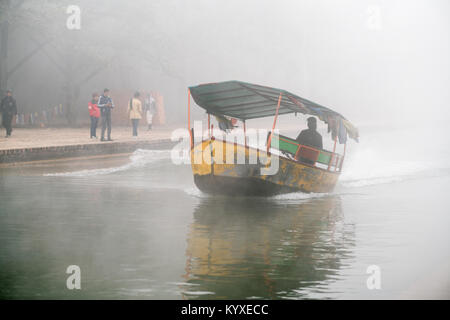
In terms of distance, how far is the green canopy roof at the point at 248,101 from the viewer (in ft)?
57.7

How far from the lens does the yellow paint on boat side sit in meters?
16.7

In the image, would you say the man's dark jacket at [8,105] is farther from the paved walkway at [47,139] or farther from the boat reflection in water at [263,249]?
the boat reflection in water at [263,249]

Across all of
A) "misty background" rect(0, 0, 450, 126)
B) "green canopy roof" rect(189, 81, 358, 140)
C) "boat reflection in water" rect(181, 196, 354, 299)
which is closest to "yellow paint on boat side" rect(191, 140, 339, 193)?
"boat reflection in water" rect(181, 196, 354, 299)

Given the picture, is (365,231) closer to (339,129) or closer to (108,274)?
(108,274)

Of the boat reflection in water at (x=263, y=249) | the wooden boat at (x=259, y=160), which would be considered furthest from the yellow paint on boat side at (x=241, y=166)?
the boat reflection in water at (x=263, y=249)

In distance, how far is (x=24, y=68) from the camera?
153ft

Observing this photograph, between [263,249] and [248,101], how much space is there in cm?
886

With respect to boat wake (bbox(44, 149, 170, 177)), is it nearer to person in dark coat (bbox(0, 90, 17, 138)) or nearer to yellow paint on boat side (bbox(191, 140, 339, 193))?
person in dark coat (bbox(0, 90, 17, 138))

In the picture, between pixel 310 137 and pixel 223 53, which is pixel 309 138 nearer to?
pixel 310 137

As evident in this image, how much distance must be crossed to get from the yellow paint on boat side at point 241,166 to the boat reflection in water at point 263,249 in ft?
2.29

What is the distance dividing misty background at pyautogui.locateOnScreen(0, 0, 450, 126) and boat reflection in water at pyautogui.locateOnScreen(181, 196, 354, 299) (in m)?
16.2

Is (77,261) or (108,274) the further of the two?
(77,261)
